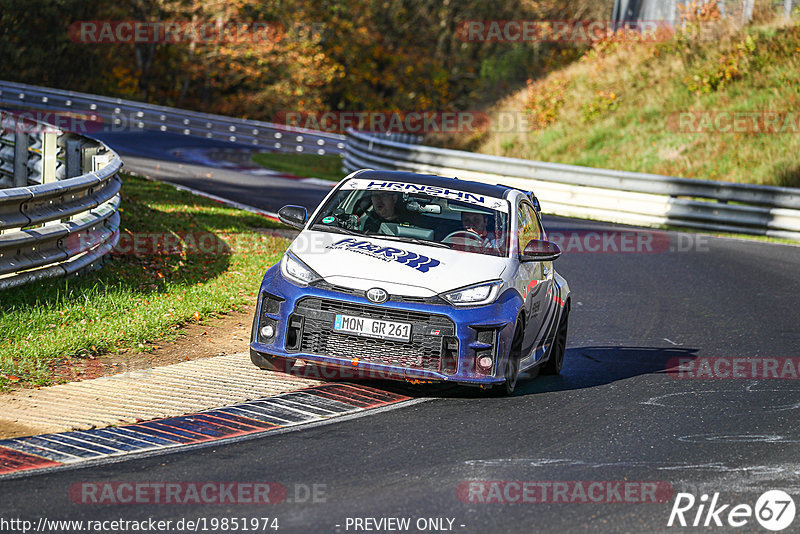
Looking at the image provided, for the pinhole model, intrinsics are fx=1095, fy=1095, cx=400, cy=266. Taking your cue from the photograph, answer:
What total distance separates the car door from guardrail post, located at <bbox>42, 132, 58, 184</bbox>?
7965mm

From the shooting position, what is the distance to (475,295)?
8008mm

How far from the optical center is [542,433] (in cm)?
731

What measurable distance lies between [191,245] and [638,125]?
19.8 metres

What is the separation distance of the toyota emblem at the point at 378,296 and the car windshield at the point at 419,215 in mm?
936

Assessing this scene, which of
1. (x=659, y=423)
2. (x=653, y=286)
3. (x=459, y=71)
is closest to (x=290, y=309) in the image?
(x=659, y=423)

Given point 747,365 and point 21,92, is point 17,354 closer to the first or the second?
point 747,365

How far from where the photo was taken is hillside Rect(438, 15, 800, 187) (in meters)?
28.2

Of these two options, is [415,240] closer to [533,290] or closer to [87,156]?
[533,290]

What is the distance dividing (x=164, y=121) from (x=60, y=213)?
26.8m

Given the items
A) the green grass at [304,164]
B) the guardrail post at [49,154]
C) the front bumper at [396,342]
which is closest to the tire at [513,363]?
the front bumper at [396,342]

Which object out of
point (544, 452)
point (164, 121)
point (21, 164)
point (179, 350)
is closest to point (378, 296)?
point (544, 452)

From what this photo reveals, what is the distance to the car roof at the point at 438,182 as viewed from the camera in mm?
9438

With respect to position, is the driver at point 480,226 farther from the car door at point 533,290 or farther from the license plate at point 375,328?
the license plate at point 375,328

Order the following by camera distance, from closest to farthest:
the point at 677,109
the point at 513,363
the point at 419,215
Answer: the point at 513,363 < the point at 419,215 < the point at 677,109
